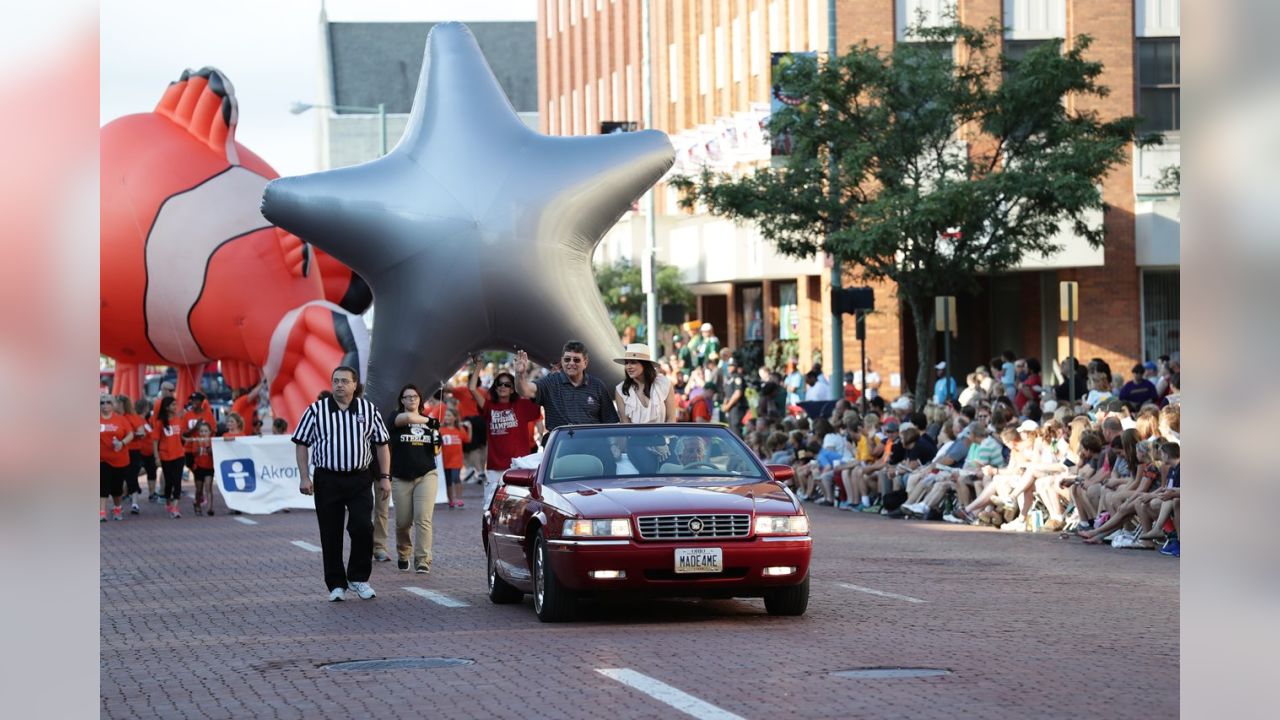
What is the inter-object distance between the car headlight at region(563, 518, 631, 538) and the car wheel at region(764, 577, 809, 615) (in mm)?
1161

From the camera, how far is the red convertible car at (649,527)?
12.3m

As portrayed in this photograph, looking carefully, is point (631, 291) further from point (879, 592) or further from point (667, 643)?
point (667, 643)

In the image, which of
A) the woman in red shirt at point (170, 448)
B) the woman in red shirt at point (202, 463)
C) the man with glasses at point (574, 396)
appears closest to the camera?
the man with glasses at point (574, 396)

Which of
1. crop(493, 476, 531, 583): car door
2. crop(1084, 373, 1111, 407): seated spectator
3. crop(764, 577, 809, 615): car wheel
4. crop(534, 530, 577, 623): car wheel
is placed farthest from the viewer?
crop(1084, 373, 1111, 407): seated spectator

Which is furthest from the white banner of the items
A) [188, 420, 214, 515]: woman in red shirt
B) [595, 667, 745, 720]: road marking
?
[595, 667, 745, 720]: road marking

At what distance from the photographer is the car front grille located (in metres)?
12.3

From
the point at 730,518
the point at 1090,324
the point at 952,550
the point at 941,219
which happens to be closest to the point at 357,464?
the point at 730,518

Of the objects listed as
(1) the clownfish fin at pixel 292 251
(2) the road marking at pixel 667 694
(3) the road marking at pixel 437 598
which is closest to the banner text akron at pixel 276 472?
(1) the clownfish fin at pixel 292 251

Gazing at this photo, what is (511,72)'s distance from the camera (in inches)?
4941

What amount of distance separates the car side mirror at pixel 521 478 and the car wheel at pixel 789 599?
1827 mm

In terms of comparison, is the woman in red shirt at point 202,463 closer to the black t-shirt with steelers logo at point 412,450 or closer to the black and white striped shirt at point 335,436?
the black t-shirt with steelers logo at point 412,450

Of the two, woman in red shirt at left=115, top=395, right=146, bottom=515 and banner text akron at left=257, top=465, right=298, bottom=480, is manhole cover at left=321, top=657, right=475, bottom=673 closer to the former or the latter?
woman in red shirt at left=115, top=395, right=146, bottom=515

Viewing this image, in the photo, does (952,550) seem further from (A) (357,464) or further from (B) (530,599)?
(A) (357,464)

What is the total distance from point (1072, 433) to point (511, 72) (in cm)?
10716
